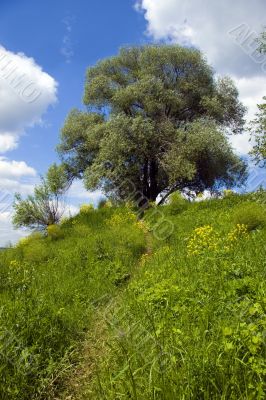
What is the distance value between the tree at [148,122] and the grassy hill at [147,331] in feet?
64.4

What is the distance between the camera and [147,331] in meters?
6.39

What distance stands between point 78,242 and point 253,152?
8.62m

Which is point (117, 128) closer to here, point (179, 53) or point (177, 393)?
point (179, 53)

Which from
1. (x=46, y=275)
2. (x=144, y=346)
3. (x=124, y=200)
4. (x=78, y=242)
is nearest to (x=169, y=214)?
(x=78, y=242)

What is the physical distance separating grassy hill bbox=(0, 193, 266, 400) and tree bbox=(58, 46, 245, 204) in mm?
19624

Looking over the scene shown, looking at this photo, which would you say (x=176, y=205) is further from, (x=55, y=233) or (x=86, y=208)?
(x=86, y=208)

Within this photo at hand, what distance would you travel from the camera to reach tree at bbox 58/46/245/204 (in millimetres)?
32438

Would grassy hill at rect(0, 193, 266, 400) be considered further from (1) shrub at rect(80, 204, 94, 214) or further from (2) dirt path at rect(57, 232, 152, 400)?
(1) shrub at rect(80, 204, 94, 214)

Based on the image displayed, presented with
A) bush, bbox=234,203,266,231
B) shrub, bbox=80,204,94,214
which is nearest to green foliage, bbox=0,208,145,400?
bush, bbox=234,203,266,231

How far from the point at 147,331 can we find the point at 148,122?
2761 cm

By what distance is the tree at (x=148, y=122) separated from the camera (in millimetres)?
32438

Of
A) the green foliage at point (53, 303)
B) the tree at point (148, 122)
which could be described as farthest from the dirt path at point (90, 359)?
the tree at point (148, 122)

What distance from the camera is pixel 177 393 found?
→ 185 inches

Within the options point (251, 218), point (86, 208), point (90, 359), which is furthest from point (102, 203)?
point (90, 359)
